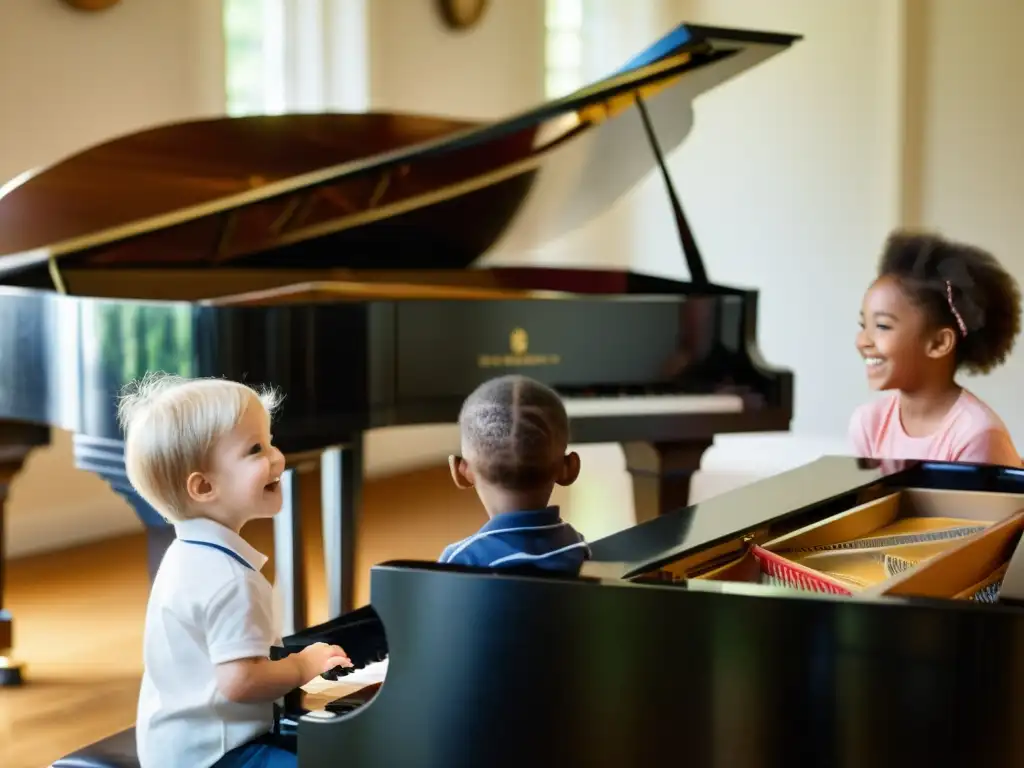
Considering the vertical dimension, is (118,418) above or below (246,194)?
below

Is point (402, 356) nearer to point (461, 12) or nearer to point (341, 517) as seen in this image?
point (341, 517)

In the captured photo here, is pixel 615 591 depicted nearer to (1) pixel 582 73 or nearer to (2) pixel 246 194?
(2) pixel 246 194

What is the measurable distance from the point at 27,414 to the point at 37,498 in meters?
2.13

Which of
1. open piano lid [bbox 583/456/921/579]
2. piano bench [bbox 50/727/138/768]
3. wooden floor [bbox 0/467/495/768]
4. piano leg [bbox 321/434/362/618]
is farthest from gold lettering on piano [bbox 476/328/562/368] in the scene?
piano bench [bbox 50/727/138/768]

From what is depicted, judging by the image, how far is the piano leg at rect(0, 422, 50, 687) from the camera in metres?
3.61

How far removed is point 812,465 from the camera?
2355mm

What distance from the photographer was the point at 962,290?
8.32 ft

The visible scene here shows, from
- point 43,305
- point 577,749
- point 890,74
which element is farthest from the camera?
point 890,74

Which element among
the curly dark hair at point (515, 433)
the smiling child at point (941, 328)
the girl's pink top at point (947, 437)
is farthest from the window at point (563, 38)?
the curly dark hair at point (515, 433)

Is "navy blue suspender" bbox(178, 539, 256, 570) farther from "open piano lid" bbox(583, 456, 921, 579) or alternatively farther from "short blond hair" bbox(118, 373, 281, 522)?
"open piano lid" bbox(583, 456, 921, 579)

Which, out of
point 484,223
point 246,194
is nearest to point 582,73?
point 484,223

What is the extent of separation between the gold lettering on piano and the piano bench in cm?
174

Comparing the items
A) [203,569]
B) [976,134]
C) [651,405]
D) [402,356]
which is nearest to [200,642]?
[203,569]

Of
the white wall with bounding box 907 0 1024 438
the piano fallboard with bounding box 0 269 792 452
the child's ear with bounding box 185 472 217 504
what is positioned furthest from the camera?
the white wall with bounding box 907 0 1024 438
